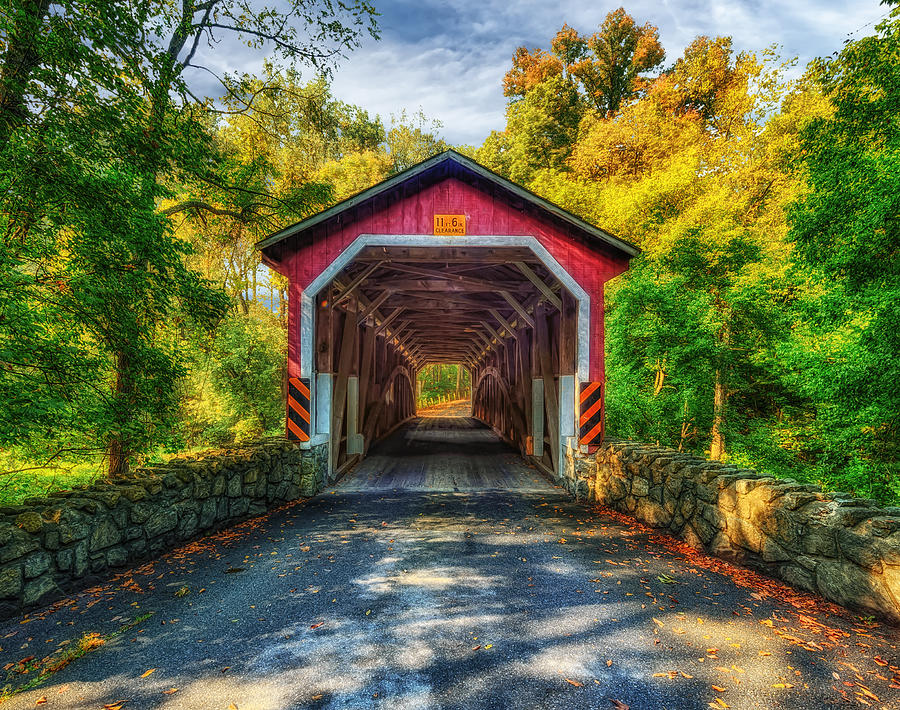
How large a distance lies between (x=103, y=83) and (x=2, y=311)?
2.50 m

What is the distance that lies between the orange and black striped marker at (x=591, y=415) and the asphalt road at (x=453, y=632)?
86.2 inches

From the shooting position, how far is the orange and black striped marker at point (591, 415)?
23.5 feet

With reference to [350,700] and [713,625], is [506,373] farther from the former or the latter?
[350,700]

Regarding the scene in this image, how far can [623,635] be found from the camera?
2908 millimetres

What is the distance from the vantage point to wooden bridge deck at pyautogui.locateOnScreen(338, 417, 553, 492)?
8.12m

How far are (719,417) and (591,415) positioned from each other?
7276mm

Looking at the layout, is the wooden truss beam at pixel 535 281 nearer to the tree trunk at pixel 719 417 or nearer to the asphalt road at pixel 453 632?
the asphalt road at pixel 453 632

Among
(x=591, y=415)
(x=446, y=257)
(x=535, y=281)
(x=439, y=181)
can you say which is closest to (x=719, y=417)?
(x=591, y=415)

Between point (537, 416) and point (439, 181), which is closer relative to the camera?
point (439, 181)

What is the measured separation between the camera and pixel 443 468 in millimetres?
9984

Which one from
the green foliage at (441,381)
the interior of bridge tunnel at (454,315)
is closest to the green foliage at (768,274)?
the interior of bridge tunnel at (454,315)

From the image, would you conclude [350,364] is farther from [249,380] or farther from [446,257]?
[249,380]

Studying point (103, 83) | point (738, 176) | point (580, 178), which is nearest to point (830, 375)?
point (738, 176)

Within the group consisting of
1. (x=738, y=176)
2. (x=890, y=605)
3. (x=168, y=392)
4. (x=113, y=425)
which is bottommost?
(x=890, y=605)
